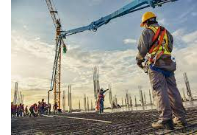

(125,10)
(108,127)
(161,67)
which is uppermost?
(125,10)

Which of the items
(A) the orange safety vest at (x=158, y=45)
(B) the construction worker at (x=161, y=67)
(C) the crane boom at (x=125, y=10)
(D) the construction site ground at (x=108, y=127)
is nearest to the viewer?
(D) the construction site ground at (x=108, y=127)

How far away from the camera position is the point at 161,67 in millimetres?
2564

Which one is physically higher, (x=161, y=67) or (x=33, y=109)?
(x=161, y=67)

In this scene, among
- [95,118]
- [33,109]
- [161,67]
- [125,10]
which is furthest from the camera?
[33,109]

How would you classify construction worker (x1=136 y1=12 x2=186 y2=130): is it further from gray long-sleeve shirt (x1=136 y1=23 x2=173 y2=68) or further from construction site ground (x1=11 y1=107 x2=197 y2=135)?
construction site ground (x1=11 y1=107 x2=197 y2=135)

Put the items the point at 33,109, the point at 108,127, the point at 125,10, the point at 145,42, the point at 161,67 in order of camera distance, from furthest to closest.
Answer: the point at 33,109, the point at 125,10, the point at 108,127, the point at 145,42, the point at 161,67

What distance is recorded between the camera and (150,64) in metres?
2.63

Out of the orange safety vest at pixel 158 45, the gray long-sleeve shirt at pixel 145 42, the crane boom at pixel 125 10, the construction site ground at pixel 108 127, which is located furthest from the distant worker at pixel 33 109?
the orange safety vest at pixel 158 45

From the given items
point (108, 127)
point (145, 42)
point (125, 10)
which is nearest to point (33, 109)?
point (125, 10)

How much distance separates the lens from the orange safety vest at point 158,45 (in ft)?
8.55

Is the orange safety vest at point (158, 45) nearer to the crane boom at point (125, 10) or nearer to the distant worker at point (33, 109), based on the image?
the crane boom at point (125, 10)

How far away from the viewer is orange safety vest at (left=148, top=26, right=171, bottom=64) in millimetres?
2605

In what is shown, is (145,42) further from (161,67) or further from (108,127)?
(108,127)

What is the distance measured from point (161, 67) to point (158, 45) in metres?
0.32
